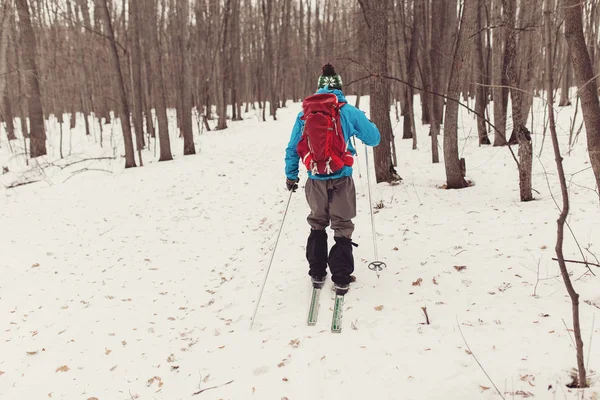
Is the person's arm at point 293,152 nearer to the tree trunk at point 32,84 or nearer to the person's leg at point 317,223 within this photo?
the person's leg at point 317,223

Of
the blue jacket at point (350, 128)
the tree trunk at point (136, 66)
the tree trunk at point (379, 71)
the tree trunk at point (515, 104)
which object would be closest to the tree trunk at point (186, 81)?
the tree trunk at point (136, 66)

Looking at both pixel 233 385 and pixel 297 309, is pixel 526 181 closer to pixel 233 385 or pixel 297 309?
pixel 297 309

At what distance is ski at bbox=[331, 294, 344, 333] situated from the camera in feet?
12.1

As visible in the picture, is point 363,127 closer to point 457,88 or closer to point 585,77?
point 585,77

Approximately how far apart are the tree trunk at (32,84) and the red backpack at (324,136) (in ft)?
51.6

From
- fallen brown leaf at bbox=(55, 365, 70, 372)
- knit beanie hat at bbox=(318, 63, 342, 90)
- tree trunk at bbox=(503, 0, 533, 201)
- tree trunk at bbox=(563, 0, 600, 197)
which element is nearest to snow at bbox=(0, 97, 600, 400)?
fallen brown leaf at bbox=(55, 365, 70, 372)

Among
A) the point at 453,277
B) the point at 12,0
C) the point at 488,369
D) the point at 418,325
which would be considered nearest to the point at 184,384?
the point at 418,325

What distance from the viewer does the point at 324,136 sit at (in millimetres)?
3957

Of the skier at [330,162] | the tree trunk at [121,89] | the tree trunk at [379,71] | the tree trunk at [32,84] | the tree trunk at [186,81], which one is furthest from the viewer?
the tree trunk at [32,84]

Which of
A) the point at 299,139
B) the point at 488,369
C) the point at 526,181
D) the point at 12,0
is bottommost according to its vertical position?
the point at 488,369

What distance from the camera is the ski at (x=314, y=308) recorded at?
12.8ft

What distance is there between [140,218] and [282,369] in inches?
259

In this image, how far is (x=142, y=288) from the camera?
18.6 feet

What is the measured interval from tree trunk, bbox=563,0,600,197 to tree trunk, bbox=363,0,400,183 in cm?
503
